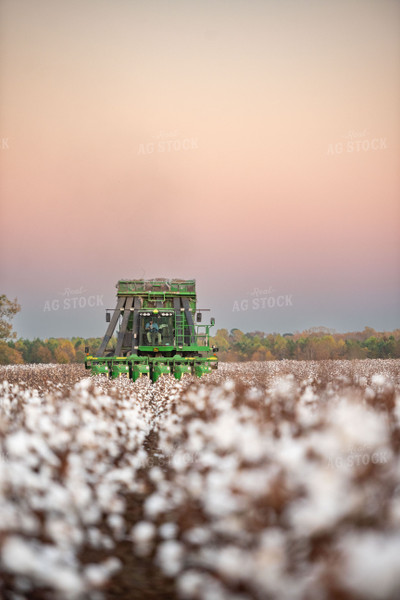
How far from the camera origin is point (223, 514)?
3.49m

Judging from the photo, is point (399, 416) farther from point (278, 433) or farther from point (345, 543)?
point (345, 543)

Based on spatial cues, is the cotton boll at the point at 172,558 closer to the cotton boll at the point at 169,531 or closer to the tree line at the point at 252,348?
the cotton boll at the point at 169,531

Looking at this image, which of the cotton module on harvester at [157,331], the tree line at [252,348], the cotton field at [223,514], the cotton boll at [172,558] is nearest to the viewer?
the cotton field at [223,514]

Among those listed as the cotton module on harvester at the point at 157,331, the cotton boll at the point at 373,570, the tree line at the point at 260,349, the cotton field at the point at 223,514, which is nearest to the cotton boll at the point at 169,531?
the cotton field at the point at 223,514

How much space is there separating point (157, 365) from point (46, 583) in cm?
1267

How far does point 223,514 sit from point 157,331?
616 inches

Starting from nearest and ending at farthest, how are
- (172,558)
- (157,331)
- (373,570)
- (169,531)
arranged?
(373,570), (172,558), (169,531), (157,331)

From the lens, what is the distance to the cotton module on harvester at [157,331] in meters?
16.2

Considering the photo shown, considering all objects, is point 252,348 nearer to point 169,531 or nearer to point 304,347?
point 304,347

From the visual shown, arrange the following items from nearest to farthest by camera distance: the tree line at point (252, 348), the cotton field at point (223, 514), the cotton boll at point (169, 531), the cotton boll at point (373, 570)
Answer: the cotton boll at point (373, 570) → the cotton field at point (223, 514) → the cotton boll at point (169, 531) → the tree line at point (252, 348)

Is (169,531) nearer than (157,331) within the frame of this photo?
Yes

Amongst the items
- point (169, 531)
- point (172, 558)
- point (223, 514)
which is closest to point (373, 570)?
point (223, 514)

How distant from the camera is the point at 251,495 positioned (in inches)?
131

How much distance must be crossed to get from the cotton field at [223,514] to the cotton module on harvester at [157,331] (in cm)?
1025
